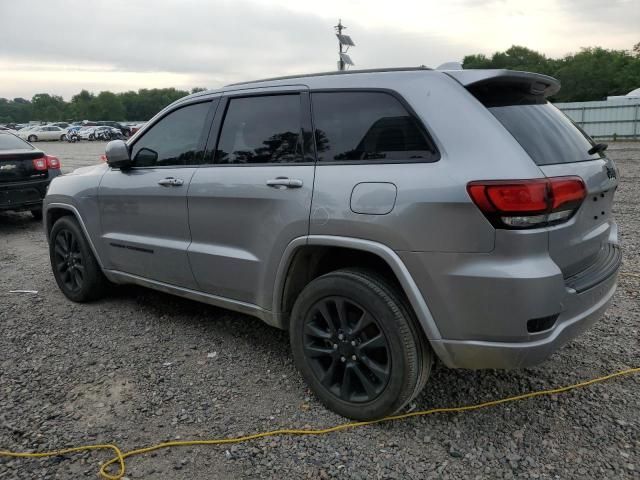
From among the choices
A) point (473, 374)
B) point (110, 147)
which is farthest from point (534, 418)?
point (110, 147)

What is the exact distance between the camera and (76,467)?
9.00ft

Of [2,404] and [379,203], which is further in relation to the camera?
[2,404]

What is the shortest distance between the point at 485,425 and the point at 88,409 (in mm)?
2270

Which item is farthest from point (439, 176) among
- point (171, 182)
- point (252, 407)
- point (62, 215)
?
point (62, 215)

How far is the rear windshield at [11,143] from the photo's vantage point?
8719 mm

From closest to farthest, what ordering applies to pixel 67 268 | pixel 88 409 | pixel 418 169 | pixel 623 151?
pixel 418 169, pixel 88 409, pixel 67 268, pixel 623 151

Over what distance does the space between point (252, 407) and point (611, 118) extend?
77.8ft

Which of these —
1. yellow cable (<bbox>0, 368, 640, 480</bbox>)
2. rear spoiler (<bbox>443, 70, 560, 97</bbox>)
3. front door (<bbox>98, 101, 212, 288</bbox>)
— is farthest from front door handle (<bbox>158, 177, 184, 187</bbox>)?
rear spoiler (<bbox>443, 70, 560, 97</bbox>)

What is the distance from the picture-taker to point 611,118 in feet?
74.1

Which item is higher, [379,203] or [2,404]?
[379,203]

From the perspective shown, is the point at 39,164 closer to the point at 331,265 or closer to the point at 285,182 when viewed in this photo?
the point at 285,182

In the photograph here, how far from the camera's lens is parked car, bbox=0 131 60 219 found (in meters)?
8.38

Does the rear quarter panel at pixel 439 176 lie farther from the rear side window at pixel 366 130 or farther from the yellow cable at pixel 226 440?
the yellow cable at pixel 226 440

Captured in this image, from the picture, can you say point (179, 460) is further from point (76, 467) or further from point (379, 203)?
point (379, 203)
